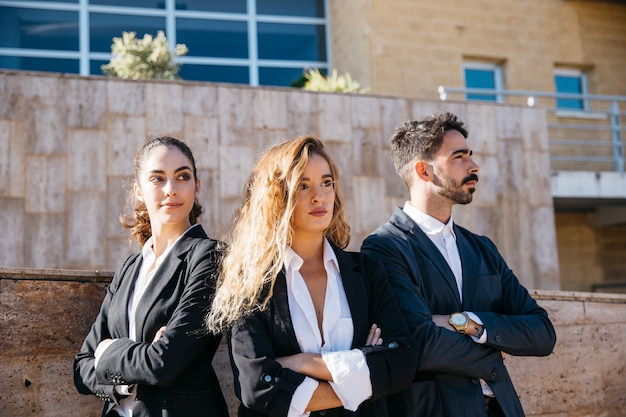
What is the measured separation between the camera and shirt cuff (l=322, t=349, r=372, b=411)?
2.75 m

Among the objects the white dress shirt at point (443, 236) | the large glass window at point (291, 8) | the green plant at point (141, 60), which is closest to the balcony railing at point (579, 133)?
the large glass window at point (291, 8)

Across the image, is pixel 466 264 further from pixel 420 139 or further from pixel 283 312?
pixel 283 312

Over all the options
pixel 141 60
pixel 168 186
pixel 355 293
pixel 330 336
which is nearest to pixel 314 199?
pixel 355 293

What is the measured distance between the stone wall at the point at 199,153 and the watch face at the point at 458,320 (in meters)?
4.97

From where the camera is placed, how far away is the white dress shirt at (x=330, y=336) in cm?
275

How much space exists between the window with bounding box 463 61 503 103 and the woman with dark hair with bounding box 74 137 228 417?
10756 mm

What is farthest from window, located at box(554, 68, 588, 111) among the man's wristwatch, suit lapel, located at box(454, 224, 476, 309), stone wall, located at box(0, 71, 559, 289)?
the man's wristwatch

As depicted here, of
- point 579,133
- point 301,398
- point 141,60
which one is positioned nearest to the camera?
point 301,398

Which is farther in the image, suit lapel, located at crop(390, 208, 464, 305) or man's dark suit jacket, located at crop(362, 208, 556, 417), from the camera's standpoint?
suit lapel, located at crop(390, 208, 464, 305)

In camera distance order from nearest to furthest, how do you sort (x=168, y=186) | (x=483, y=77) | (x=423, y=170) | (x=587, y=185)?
1. (x=168, y=186)
2. (x=423, y=170)
3. (x=587, y=185)
4. (x=483, y=77)

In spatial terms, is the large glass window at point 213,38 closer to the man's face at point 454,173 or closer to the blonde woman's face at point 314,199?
the man's face at point 454,173

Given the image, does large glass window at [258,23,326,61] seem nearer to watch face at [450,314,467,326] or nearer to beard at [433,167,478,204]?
beard at [433,167,478,204]

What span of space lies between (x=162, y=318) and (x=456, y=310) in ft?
4.27

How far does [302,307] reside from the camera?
9.57ft
